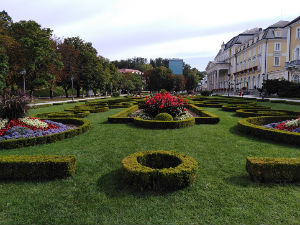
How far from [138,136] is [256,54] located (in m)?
47.4

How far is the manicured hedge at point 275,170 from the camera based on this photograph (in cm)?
428

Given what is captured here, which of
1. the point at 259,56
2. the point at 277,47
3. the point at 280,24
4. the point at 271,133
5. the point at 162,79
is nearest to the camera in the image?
the point at 271,133

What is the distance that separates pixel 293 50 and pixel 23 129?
3824cm

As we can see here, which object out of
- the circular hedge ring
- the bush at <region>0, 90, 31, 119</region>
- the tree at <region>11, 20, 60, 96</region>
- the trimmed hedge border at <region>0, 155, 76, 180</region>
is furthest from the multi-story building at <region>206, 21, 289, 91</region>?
the trimmed hedge border at <region>0, 155, 76, 180</region>

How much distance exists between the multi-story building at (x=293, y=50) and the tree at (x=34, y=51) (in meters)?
33.9

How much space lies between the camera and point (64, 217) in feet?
11.3

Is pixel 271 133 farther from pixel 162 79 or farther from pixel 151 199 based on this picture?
pixel 162 79

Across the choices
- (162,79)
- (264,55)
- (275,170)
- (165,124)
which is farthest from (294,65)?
(162,79)

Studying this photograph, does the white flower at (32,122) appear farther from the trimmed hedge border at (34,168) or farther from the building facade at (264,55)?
the building facade at (264,55)

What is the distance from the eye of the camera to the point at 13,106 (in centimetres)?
893

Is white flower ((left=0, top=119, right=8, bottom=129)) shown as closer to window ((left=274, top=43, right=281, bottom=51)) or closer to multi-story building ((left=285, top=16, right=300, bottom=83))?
multi-story building ((left=285, top=16, right=300, bottom=83))

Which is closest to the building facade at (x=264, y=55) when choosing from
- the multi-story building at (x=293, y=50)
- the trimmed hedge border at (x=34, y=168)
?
the multi-story building at (x=293, y=50)

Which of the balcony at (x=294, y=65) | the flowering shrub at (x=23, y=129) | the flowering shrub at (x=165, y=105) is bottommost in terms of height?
the flowering shrub at (x=23, y=129)

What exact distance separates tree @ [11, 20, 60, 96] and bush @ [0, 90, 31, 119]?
69.9 ft
